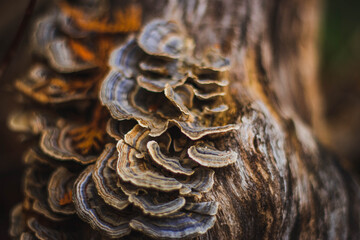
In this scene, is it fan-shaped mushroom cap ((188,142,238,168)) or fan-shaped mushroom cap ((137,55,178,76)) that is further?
fan-shaped mushroom cap ((137,55,178,76))

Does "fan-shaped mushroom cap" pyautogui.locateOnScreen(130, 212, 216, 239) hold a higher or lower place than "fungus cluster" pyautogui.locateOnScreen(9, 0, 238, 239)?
lower

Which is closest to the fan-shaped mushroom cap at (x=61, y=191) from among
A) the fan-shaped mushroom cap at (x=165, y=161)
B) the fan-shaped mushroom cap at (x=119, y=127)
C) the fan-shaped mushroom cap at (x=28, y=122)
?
the fan-shaped mushroom cap at (x=119, y=127)

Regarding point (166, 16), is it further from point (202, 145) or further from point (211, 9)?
point (202, 145)

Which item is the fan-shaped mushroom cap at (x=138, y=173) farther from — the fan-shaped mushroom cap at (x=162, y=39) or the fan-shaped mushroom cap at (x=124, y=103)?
the fan-shaped mushroom cap at (x=162, y=39)

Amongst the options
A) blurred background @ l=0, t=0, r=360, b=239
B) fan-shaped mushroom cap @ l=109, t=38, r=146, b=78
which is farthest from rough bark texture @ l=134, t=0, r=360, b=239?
blurred background @ l=0, t=0, r=360, b=239

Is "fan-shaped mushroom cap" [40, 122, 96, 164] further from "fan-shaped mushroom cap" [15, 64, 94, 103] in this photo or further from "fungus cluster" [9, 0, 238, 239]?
"fan-shaped mushroom cap" [15, 64, 94, 103]
